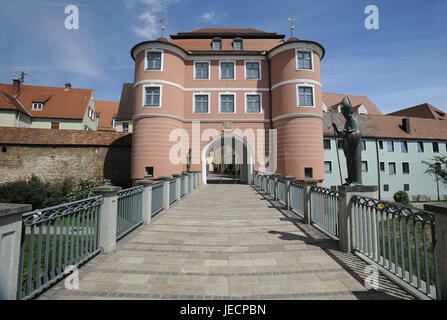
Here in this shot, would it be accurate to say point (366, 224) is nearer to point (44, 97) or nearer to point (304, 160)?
point (304, 160)

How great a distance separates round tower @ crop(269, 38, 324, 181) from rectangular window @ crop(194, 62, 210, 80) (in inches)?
261

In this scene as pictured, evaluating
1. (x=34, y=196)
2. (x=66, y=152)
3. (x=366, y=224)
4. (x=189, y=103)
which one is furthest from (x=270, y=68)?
(x=34, y=196)

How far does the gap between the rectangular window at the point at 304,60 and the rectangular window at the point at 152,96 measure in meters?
11.9

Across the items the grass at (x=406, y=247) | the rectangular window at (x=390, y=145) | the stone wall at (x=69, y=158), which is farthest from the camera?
the rectangular window at (x=390, y=145)

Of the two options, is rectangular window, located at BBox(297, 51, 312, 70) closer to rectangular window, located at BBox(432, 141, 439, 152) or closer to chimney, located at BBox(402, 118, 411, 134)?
chimney, located at BBox(402, 118, 411, 134)

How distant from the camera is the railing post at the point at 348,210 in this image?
14.2ft

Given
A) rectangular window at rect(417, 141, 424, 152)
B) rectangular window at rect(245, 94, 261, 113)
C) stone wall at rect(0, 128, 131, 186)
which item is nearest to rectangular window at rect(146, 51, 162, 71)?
stone wall at rect(0, 128, 131, 186)

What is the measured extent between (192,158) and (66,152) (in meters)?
11.2

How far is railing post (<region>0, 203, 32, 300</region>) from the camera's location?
232cm

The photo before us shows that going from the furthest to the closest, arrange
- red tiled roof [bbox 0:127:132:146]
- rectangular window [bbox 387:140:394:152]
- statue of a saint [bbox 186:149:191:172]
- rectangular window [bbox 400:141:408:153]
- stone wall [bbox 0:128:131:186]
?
1. rectangular window [bbox 400:141:408:153]
2. rectangular window [bbox 387:140:394:152]
3. statue of a saint [bbox 186:149:191:172]
4. red tiled roof [bbox 0:127:132:146]
5. stone wall [bbox 0:128:131:186]

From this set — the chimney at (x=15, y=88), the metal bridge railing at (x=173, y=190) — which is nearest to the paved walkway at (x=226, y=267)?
the metal bridge railing at (x=173, y=190)

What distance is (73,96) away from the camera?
31688mm

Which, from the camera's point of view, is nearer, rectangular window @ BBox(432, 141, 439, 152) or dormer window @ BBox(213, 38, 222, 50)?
dormer window @ BBox(213, 38, 222, 50)

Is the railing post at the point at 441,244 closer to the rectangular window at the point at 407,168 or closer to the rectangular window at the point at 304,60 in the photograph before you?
the rectangular window at the point at 304,60
